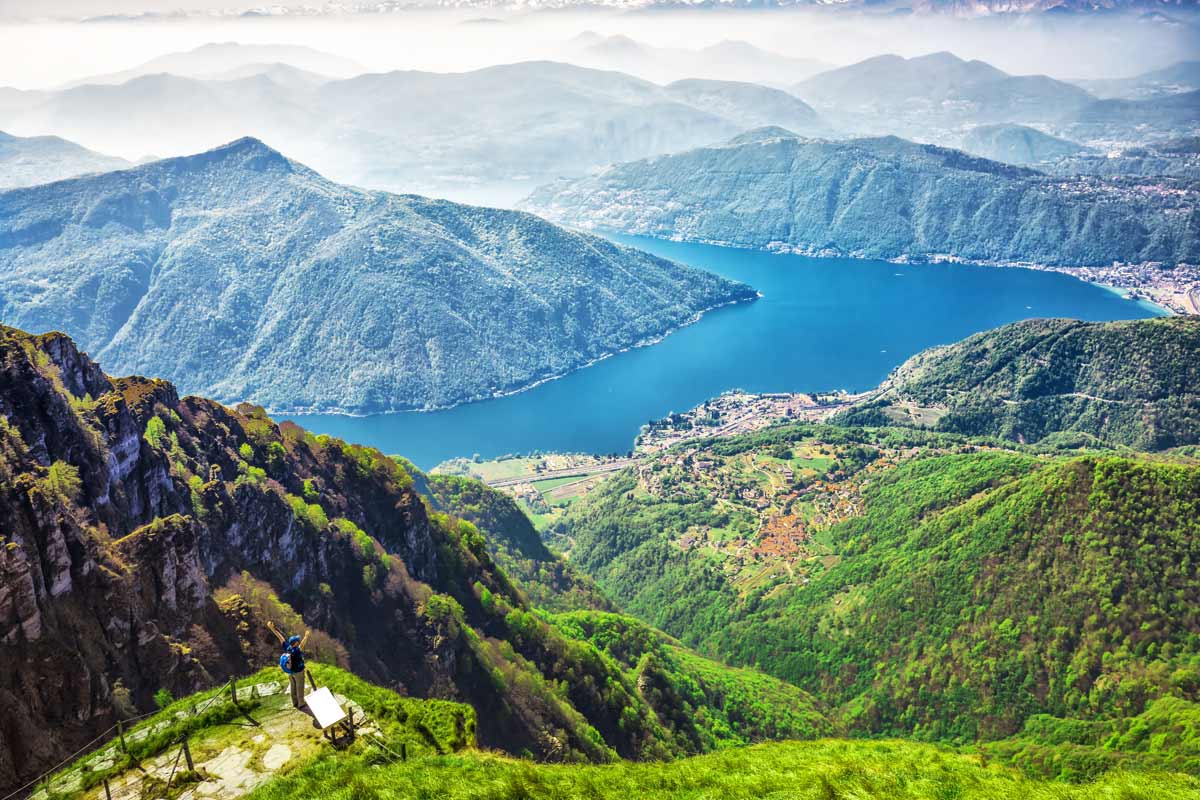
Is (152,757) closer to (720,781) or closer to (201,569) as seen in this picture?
(720,781)

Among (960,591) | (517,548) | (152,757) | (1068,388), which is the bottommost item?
(1068,388)

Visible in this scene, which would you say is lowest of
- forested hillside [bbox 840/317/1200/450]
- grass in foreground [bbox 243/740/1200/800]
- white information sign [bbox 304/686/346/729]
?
forested hillside [bbox 840/317/1200/450]

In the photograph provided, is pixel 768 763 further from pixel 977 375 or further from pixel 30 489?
pixel 977 375

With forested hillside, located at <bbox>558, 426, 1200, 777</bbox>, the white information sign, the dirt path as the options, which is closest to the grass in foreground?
the white information sign

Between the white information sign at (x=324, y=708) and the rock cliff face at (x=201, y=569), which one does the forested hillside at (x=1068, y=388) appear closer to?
the rock cliff face at (x=201, y=569)

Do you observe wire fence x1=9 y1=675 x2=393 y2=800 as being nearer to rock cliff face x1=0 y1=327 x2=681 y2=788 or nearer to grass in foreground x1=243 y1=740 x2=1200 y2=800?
grass in foreground x1=243 y1=740 x2=1200 y2=800

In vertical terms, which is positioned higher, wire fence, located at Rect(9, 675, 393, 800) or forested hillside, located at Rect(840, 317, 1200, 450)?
wire fence, located at Rect(9, 675, 393, 800)

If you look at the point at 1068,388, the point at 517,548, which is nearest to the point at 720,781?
the point at 517,548
